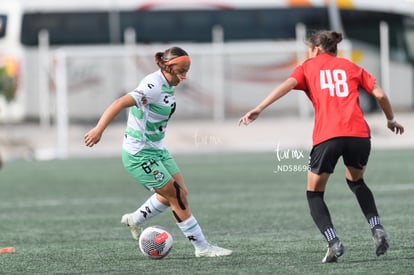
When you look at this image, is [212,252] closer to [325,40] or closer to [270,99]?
[270,99]

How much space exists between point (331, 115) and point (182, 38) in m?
27.0

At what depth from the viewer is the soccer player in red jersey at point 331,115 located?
8156 millimetres

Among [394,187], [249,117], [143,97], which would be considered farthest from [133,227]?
[394,187]

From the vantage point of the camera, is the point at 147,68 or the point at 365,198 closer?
the point at 365,198

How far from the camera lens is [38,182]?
19.7 m

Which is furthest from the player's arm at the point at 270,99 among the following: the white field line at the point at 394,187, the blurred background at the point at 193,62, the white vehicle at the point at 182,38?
the white vehicle at the point at 182,38

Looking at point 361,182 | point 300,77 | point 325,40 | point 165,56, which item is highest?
point 325,40

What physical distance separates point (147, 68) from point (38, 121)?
3503 millimetres

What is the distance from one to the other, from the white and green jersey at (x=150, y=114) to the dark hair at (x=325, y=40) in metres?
1.28

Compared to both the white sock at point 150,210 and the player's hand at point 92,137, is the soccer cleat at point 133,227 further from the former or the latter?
the player's hand at point 92,137

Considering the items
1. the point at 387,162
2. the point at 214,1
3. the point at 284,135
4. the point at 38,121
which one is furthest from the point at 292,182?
the point at 214,1

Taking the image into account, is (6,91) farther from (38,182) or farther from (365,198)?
(365,198)

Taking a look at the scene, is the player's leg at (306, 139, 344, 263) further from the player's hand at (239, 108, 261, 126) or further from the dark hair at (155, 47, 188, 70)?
the dark hair at (155, 47, 188, 70)

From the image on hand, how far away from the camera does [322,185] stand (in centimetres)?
836
